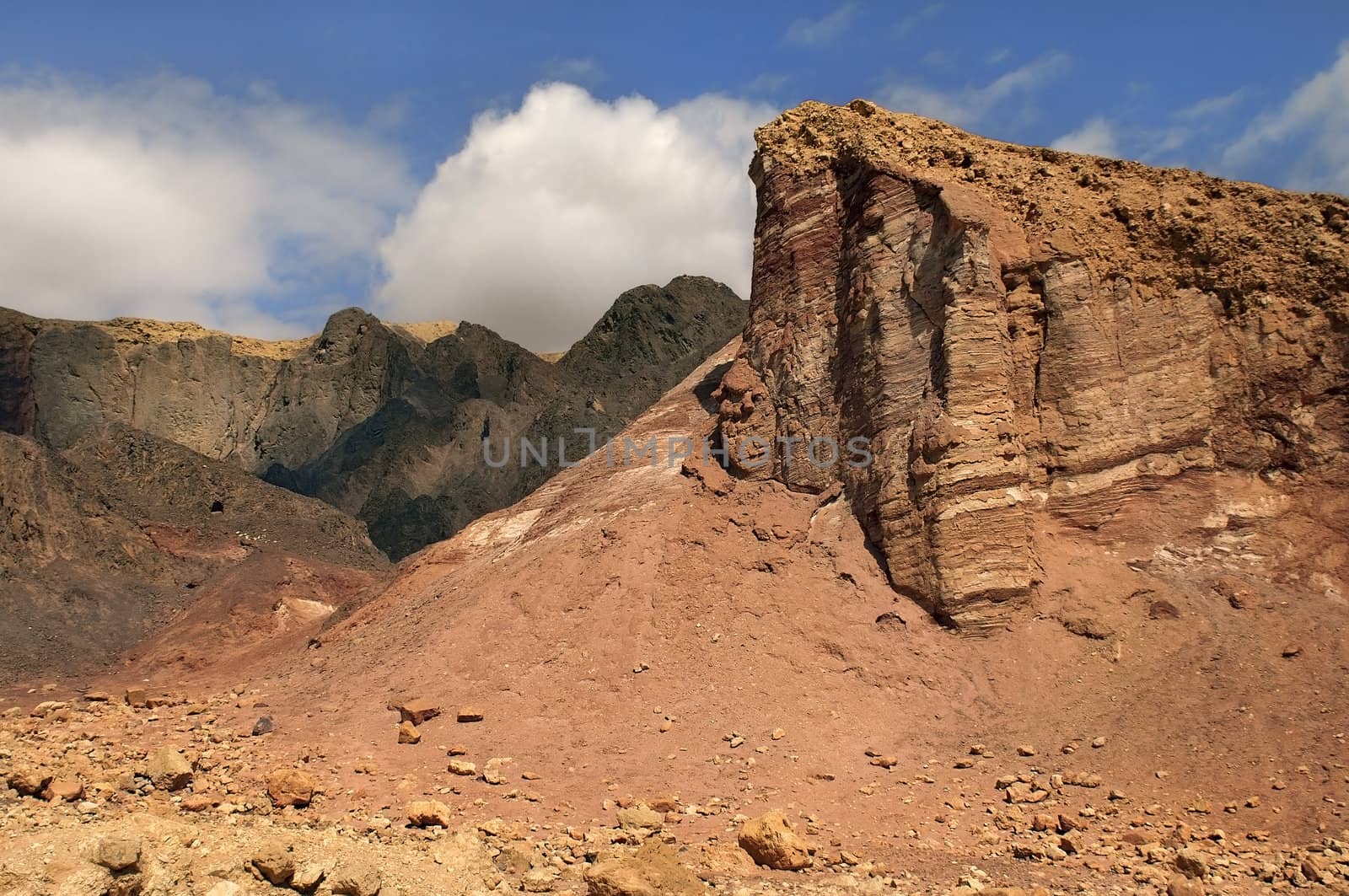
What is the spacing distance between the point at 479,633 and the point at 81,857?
743cm

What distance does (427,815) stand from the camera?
9273 millimetres

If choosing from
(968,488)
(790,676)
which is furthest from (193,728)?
(968,488)

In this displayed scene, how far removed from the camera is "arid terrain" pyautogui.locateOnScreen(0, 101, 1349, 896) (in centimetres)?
888

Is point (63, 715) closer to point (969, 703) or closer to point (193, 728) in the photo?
point (193, 728)

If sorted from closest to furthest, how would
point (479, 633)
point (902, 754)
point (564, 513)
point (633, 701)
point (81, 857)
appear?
1. point (81, 857)
2. point (902, 754)
3. point (633, 701)
4. point (479, 633)
5. point (564, 513)

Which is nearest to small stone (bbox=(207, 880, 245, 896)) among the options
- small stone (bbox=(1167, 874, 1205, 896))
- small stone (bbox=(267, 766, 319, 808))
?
small stone (bbox=(267, 766, 319, 808))

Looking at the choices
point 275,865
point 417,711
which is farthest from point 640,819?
point 417,711

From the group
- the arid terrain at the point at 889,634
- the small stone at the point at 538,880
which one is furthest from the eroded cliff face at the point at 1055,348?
the small stone at the point at 538,880

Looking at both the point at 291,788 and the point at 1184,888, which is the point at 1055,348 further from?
the point at 291,788

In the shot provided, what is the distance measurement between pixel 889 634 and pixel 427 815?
6.45 metres

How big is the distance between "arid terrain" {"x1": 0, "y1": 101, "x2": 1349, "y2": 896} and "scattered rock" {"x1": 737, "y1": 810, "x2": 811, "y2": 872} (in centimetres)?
4

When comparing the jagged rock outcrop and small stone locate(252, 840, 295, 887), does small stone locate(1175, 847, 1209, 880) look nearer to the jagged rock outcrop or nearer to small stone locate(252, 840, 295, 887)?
small stone locate(252, 840, 295, 887)

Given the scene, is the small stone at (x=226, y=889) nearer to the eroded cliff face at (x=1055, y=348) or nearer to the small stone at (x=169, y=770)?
the small stone at (x=169, y=770)

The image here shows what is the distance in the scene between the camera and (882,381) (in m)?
14.5
